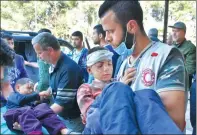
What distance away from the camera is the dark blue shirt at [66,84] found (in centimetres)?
272

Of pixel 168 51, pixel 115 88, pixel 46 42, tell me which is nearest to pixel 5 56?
pixel 115 88

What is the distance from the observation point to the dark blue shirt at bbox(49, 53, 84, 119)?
272 cm

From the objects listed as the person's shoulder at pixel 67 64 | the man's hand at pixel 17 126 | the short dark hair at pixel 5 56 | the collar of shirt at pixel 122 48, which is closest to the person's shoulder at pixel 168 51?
the collar of shirt at pixel 122 48

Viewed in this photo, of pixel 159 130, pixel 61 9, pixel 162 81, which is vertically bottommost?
pixel 159 130

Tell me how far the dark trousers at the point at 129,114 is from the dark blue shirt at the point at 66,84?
4.11 feet

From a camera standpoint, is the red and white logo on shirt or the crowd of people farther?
the red and white logo on shirt

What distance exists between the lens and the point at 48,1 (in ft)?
72.1

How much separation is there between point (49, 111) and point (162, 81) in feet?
3.31

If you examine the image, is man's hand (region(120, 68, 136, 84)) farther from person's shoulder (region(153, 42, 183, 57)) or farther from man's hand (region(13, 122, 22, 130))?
man's hand (region(13, 122, 22, 130))

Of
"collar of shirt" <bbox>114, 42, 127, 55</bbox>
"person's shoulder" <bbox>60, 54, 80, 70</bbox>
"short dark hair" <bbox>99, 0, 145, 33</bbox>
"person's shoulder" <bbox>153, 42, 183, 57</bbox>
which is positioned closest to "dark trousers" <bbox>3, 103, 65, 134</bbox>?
"person's shoulder" <bbox>60, 54, 80, 70</bbox>

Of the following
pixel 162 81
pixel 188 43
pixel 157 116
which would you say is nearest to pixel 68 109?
pixel 162 81

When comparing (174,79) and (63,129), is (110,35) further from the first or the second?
(63,129)

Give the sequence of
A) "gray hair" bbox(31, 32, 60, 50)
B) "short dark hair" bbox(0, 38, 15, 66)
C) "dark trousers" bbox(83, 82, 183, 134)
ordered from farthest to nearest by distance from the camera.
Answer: "gray hair" bbox(31, 32, 60, 50) < "short dark hair" bbox(0, 38, 15, 66) < "dark trousers" bbox(83, 82, 183, 134)

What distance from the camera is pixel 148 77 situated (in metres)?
1.70
